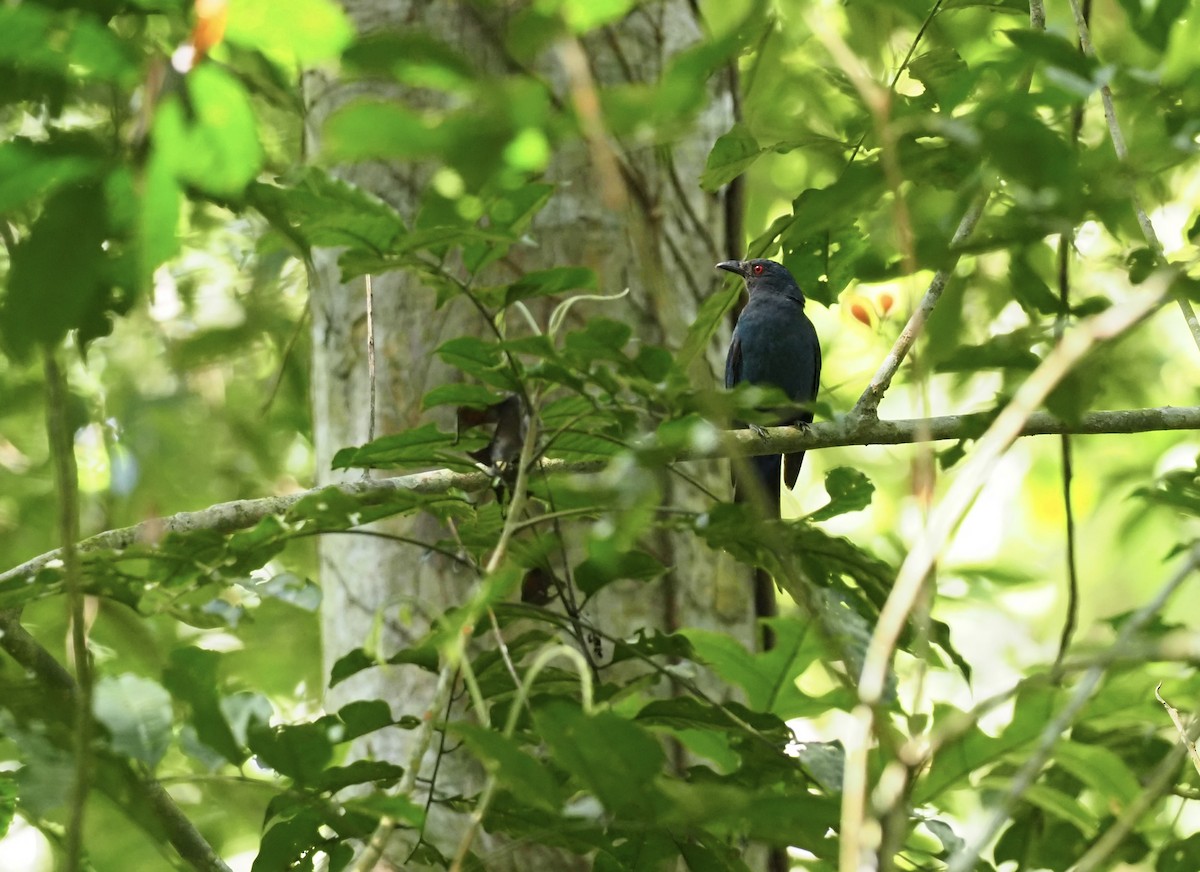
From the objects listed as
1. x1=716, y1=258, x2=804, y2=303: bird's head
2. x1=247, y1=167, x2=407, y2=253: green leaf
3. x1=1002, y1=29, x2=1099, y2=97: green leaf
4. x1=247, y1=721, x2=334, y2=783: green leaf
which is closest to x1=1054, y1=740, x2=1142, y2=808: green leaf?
x1=1002, y1=29, x2=1099, y2=97: green leaf

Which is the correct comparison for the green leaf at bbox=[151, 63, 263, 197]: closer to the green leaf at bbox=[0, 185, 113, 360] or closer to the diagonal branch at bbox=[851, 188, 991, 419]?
the green leaf at bbox=[0, 185, 113, 360]

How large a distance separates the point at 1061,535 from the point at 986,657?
6.99 feet

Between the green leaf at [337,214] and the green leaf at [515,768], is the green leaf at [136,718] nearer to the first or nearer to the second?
the green leaf at [515,768]

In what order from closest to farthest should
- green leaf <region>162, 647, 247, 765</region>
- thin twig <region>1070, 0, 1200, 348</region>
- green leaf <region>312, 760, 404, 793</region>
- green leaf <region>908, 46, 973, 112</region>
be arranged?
green leaf <region>162, 647, 247, 765</region>, green leaf <region>312, 760, 404, 793</region>, thin twig <region>1070, 0, 1200, 348</region>, green leaf <region>908, 46, 973, 112</region>

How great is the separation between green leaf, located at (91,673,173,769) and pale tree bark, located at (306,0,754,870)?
1.51 m

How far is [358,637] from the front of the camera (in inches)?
127

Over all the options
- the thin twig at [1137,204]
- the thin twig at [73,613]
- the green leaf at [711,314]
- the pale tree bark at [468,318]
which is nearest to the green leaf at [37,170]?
the thin twig at [73,613]

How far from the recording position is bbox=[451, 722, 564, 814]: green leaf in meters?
1.42

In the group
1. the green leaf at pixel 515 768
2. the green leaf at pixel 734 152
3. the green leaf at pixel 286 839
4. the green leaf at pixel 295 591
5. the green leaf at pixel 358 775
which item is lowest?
the green leaf at pixel 286 839

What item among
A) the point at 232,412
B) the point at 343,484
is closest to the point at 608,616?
the point at 343,484

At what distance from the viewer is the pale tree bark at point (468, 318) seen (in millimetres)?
3207

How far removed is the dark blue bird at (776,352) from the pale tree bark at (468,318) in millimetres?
1793

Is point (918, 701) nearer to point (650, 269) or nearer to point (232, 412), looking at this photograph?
point (650, 269)

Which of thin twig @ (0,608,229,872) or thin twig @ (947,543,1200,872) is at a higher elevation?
thin twig @ (947,543,1200,872)
